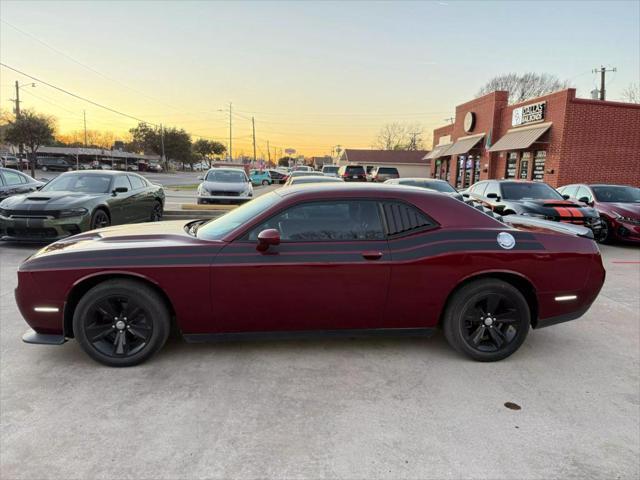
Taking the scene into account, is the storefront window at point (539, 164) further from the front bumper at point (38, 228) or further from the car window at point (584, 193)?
the front bumper at point (38, 228)

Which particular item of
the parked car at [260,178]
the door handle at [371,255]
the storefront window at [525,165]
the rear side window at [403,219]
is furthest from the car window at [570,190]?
the parked car at [260,178]

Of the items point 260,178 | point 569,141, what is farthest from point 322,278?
point 260,178

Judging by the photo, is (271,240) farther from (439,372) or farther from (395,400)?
(439,372)

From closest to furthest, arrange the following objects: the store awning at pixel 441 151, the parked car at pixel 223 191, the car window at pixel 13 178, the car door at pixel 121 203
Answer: the car door at pixel 121 203, the car window at pixel 13 178, the parked car at pixel 223 191, the store awning at pixel 441 151

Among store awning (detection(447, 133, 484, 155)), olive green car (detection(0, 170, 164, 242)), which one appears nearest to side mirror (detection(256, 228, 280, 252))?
olive green car (detection(0, 170, 164, 242))

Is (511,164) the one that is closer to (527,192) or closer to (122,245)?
(527,192)

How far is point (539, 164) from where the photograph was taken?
21.0m

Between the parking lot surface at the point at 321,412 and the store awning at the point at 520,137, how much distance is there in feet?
61.2

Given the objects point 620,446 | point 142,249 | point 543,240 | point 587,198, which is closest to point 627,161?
point 587,198

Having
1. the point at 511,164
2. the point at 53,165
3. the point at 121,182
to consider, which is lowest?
the point at 121,182

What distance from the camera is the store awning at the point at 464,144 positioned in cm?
2714

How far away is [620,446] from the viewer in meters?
2.59

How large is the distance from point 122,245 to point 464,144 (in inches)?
1128

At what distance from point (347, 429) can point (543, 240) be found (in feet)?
8.00
